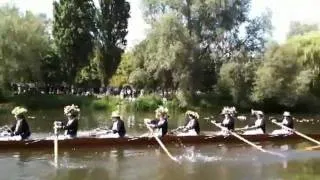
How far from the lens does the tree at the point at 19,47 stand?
170 feet

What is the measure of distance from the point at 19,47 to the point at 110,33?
36.7 ft

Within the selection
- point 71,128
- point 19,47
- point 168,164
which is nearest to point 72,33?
A: point 19,47

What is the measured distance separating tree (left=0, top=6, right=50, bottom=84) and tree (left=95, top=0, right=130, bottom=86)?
606 centimetres

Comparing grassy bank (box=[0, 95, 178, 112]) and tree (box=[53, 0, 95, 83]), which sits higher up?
tree (box=[53, 0, 95, 83])

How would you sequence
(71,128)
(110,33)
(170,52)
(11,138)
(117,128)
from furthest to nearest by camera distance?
1. (110,33)
2. (170,52)
3. (117,128)
4. (71,128)
5. (11,138)

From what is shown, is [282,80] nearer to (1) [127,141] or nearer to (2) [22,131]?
(1) [127,141]

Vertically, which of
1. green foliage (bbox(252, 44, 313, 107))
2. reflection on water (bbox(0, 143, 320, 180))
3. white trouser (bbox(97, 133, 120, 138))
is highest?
green foliage (bbox(252, 44, 313, 107))

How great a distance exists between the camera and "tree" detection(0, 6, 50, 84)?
51.8 m

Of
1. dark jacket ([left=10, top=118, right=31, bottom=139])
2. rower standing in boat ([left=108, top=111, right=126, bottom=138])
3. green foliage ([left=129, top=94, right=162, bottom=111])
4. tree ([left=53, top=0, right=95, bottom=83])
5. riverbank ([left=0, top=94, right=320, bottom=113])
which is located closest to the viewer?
dark jacket ([left=10, top=118, right=31, bottom=139])

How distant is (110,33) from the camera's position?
6097 centimetres

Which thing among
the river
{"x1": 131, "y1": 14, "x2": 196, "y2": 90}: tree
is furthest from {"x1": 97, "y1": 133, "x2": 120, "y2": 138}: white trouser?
{"x1": 131, "y1": 14, "x2": 196, "y2": 90}: tree

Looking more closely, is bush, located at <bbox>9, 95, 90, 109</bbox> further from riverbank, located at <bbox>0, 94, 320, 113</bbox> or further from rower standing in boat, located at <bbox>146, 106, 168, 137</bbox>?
rower standing in boat, located at <bbox>146, 106, 168, 137</bbox>

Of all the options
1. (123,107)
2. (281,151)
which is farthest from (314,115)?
(281,151)

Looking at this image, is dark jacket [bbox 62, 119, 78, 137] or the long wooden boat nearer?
the long wooden boat
